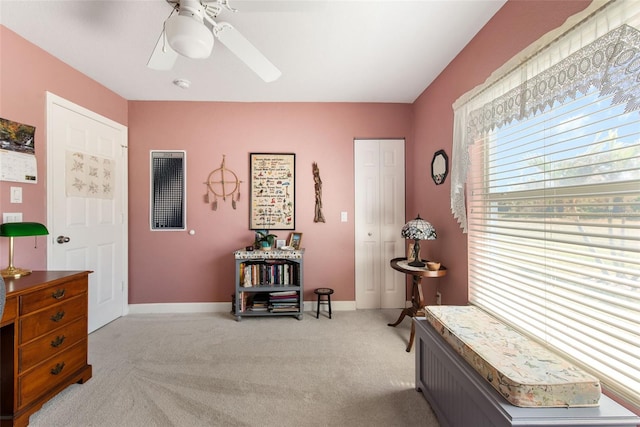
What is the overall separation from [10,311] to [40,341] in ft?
0.92

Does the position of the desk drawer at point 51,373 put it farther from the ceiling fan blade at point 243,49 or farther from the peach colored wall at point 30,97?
the ceiling fan blade at point 243,49

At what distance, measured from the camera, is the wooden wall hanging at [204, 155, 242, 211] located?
10.2 feet

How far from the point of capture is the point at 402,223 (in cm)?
317

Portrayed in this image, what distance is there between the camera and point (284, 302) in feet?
9.48

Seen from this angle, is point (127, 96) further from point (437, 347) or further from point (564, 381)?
point (564, 381)

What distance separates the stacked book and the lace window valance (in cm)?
222

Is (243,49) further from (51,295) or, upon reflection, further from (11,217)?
(11,217)

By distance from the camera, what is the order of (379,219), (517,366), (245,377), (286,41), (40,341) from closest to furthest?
(517,366)
(40,341)
(245,377)
(286,41)
(379,219)

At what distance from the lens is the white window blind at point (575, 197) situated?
1004 millimetres

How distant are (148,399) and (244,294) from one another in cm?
130

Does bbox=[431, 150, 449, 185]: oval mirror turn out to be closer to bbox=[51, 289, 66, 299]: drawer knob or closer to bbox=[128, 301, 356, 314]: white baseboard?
bbox=[128, 301, 356, 314]: white baseboard

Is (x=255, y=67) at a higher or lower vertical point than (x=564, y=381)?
higher

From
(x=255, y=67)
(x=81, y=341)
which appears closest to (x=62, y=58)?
(x=255, y=67)

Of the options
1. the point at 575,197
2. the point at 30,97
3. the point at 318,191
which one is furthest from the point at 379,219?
the point at 30,97
